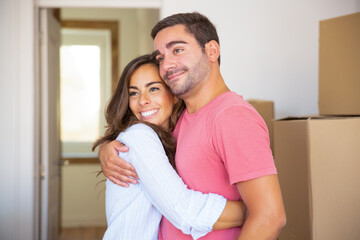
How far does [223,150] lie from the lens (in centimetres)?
103

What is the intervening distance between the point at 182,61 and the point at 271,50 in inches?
58.0

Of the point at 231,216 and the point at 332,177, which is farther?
the point at 332,177

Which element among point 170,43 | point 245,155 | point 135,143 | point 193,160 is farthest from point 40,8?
point 245,155

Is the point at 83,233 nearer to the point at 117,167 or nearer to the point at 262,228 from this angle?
the point at 117,167

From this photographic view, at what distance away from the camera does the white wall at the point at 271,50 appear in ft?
8.33

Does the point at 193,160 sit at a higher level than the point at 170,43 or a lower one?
lower

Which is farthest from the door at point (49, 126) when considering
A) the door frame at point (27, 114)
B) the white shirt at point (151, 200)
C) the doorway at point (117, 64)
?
the doorway at point (117, 64)

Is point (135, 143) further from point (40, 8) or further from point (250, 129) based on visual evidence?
point (40, 8)

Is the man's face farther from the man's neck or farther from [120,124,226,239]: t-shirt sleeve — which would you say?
[120,124,226,239]: t-shirt sleeve

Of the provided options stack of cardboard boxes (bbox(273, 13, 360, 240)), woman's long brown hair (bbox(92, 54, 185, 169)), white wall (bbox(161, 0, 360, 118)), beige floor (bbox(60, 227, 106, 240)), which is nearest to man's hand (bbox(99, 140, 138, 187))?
woman's long brown hair (bbox(92, 54, 185, 169))

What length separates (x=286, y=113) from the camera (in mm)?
2574

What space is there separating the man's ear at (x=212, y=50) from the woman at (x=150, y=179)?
0.25 meters

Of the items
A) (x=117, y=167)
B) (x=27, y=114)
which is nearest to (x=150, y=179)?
(x=117, y=167)

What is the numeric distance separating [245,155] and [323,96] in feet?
2.51
